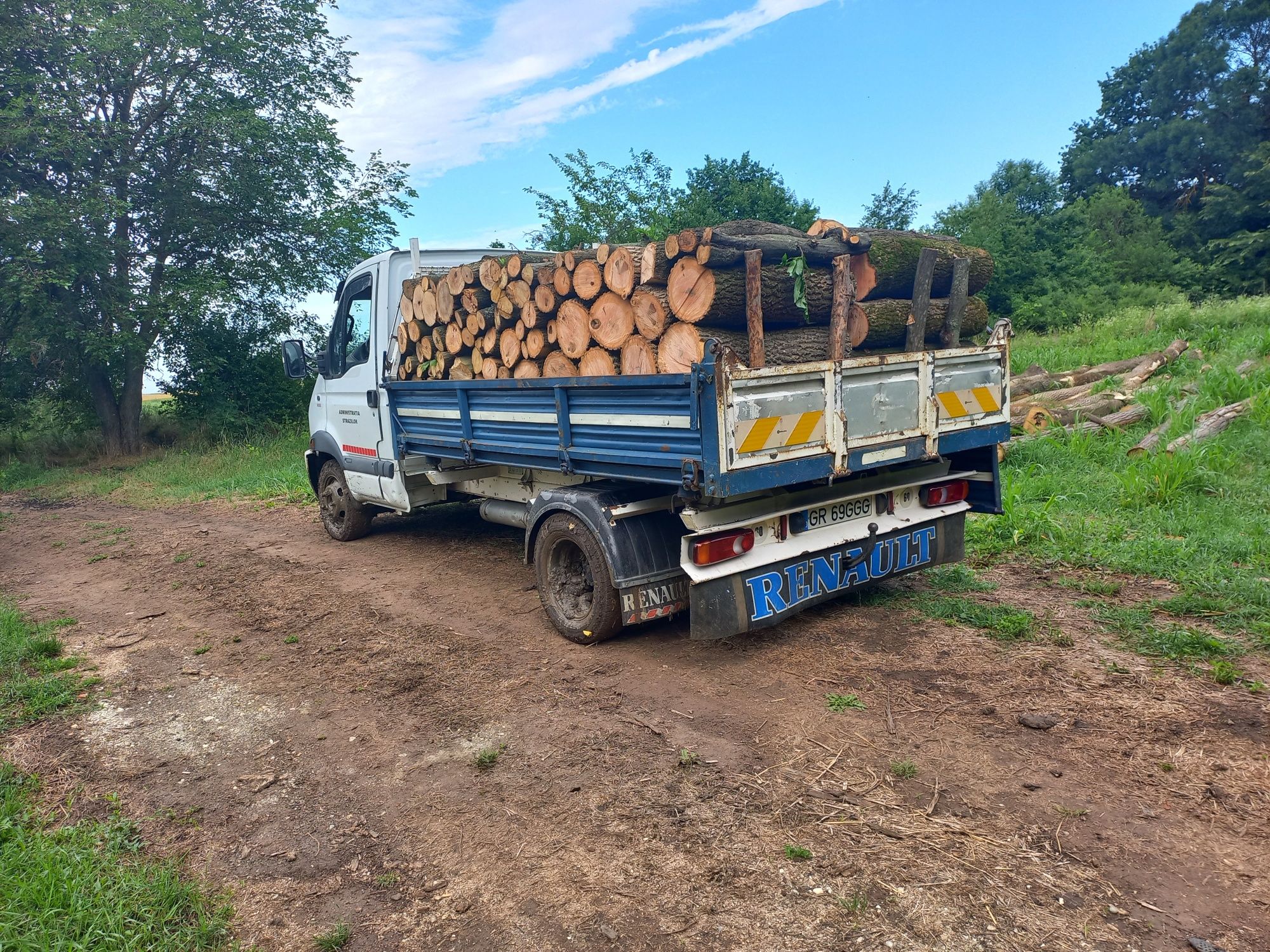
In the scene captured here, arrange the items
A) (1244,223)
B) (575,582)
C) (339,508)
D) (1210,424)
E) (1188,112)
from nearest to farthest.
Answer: (575,582)
(1210,424)
(339,508)
(1244,223)
(1188,112)

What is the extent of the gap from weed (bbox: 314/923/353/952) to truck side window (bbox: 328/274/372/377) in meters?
5.17

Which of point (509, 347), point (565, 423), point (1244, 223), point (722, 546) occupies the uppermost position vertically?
point (1244, 223)

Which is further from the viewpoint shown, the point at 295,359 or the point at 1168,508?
the point at 295,359

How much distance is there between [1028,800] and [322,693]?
11.1 ft

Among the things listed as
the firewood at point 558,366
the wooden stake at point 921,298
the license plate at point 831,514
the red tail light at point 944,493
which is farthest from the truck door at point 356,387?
the red tail light at point 944,493

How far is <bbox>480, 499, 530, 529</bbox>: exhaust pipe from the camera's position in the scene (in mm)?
5910

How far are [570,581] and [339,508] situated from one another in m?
4.04

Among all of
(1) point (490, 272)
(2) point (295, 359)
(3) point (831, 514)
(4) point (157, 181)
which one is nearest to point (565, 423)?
(1) point (490, 272)

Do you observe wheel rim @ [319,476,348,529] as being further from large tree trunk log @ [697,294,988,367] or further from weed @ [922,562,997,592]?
weed @ [922,562,997,592]

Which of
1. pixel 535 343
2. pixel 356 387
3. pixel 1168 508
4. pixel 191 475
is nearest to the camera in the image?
pixel 535 343

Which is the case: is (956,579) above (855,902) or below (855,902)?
above

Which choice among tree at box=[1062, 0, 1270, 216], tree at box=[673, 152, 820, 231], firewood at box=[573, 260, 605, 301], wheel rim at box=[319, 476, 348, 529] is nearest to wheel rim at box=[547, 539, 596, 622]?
firewood at box=[573, 260, 605, 301]

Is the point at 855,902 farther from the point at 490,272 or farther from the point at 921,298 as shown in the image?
the point at 490,272

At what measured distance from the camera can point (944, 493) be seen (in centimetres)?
503
